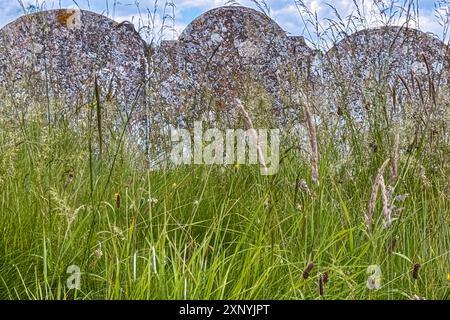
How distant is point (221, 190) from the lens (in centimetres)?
301

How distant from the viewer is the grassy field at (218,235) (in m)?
1.90

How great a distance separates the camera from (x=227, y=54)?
5.12 meters

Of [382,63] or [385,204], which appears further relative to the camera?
[382,63]

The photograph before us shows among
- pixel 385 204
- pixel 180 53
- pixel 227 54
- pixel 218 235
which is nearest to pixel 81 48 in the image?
pixel 180 53

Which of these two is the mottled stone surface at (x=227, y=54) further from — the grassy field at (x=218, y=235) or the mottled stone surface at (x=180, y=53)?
the grassy field at (x=218, y=235)

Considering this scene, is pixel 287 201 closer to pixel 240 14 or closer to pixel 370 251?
pixel 370 251

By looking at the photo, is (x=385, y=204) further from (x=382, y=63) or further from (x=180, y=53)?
(x=180, y=53)

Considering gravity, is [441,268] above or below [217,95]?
below

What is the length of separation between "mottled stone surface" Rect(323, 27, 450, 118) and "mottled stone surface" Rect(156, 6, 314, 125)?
1.63ft

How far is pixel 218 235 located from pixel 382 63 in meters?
1.66

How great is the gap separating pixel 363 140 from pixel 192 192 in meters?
0.85

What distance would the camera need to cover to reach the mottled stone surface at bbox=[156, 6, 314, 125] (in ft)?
16.3

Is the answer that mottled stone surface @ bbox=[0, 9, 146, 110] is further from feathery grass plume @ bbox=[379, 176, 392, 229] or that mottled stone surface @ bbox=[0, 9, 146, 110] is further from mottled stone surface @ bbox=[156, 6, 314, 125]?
feathery grass plume @ bbox=[379, 176, 392, 229]
